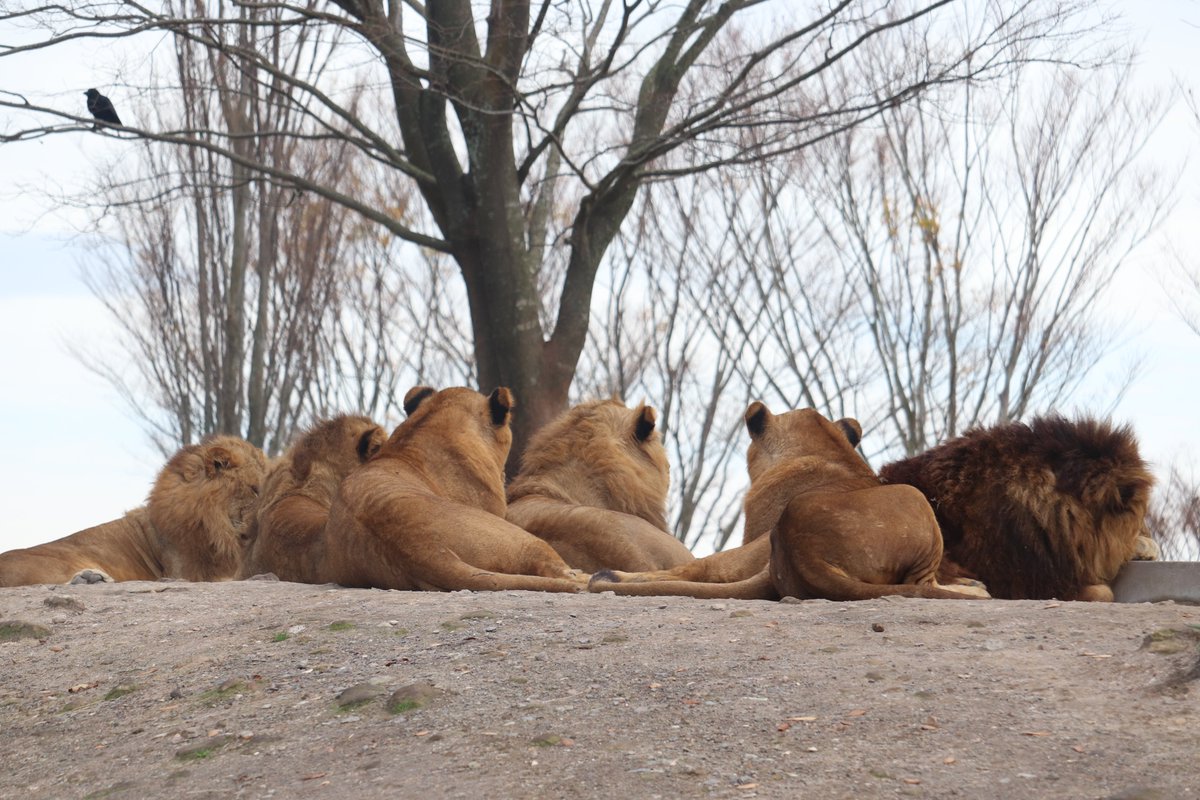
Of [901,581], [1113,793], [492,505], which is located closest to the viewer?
[1113,793]

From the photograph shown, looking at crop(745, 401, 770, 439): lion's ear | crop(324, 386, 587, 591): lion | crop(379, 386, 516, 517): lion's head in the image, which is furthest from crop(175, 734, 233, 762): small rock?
crop(745, 401, 770, 439): lion's ear

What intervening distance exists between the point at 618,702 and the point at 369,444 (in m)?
4.45

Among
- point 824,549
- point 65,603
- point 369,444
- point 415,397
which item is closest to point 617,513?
point 415,397

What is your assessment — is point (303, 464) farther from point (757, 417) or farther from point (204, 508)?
point (757, 417)

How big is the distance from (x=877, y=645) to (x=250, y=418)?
36.7ft

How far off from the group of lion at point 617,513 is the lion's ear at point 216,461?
0.04 feet

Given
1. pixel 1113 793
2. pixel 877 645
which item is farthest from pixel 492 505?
pixel 1113 793

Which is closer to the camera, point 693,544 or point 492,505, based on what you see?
point 492,505

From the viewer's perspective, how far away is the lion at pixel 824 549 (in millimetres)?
5828

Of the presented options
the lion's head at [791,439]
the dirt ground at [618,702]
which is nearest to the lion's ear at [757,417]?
the lion's head at [791,439]

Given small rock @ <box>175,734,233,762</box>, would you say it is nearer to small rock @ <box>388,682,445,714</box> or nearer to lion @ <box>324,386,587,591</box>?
small rock @ <box>388,682,445,714</box>

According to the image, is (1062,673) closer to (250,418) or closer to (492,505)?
(492,505)

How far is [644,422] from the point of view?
8.81 metres

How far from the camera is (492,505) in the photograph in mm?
7844
